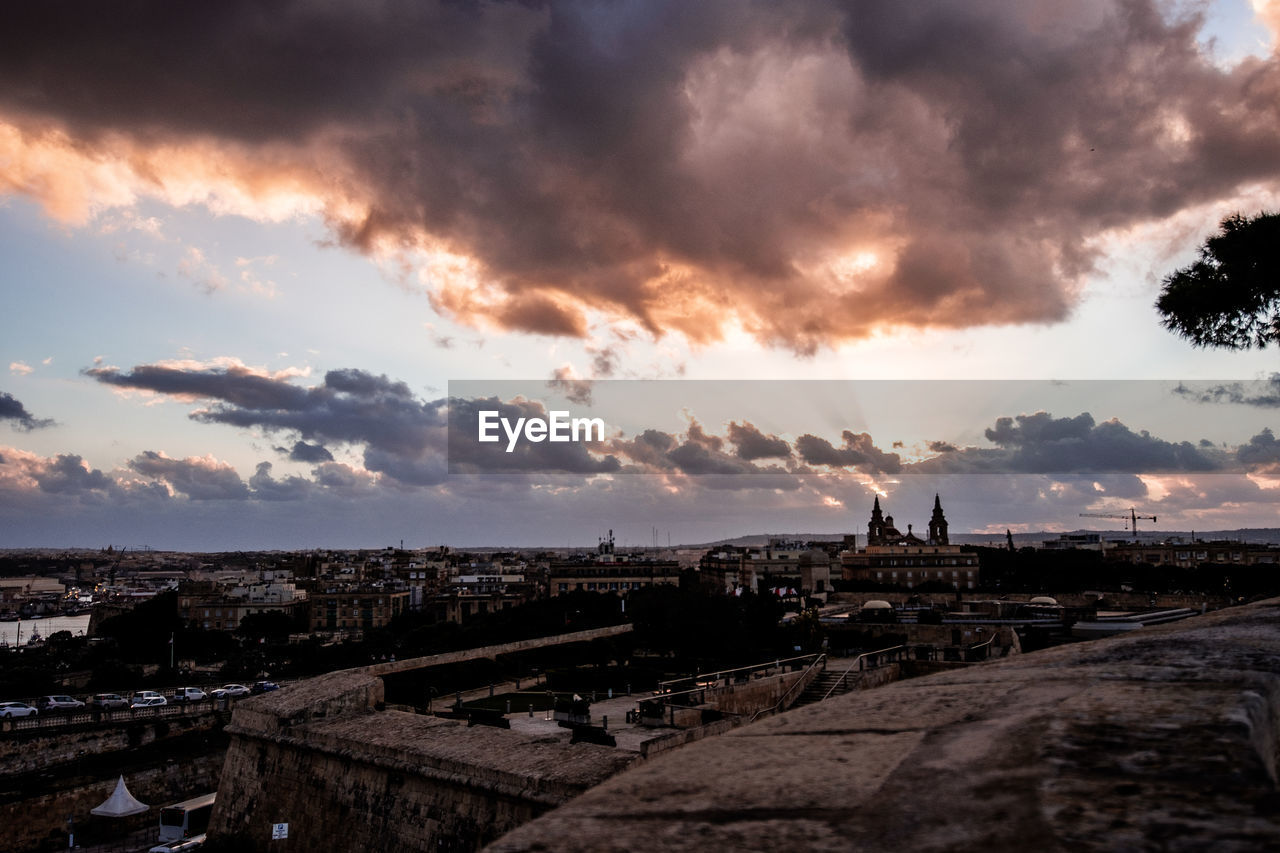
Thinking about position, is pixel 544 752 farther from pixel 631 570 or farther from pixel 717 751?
pixel 631 570

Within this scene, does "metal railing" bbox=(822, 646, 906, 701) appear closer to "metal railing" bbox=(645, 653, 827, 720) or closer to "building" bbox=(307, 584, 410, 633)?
"metal railing" bbox=(645, 653, 827, 720)

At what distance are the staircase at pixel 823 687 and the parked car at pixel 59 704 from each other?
104 feet

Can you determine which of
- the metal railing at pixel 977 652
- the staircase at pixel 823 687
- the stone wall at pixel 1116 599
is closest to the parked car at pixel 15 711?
the staircase at pixel 823 687

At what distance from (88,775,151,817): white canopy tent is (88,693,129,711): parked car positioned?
14.0 metres

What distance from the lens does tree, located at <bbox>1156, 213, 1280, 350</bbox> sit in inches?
488

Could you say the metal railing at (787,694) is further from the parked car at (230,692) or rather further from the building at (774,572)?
the building at (774,572)

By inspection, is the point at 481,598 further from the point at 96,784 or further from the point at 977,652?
the point at 977,652

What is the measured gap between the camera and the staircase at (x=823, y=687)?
714 inches

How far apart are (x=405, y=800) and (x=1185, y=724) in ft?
38.2

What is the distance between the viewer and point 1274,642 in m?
4.08

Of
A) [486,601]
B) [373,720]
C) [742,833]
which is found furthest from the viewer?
[486,601]

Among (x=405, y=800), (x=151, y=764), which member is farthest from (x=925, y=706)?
(x=151, y=764)

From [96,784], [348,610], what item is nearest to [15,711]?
[96,784]

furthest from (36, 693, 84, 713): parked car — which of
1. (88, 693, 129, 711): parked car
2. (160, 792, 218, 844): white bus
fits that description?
(160, 792, 218, 844): white bus
